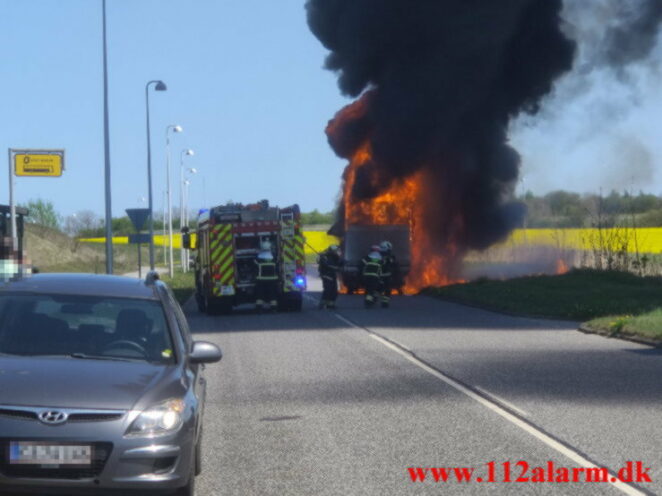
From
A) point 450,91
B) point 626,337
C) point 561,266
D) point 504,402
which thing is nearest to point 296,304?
point 626,337

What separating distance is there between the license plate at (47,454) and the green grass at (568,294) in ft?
63.5

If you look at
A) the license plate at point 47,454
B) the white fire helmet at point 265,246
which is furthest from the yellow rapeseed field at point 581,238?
the license plate at point 47,454

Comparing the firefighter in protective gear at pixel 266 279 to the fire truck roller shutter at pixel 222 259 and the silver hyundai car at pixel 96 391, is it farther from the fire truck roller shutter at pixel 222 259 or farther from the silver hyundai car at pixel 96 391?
the silver hyundai car at pixel 96 391

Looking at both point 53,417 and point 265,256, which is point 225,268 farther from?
point 53,417

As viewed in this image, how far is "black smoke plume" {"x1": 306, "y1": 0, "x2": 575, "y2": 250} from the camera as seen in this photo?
141ft

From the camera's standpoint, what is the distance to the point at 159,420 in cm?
716

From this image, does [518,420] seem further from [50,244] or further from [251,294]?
[50,244]

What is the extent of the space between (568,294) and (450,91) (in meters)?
13.5

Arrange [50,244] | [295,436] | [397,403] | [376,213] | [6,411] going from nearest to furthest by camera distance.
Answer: [6,411] → [295,436] → [397,403] → [376,213] → [50,244]

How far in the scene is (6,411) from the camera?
268 inches

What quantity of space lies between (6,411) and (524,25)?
4036cm

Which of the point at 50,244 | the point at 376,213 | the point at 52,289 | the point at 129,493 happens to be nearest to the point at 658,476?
the point at 129,493

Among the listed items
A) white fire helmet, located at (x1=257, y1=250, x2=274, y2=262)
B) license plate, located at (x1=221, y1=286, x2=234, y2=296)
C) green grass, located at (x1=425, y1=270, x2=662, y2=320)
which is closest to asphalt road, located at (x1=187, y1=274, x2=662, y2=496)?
green grass, located at (x1=425, y1=270, x2=662, y2=320)

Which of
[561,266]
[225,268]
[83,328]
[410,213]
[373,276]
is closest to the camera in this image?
[83,328]
